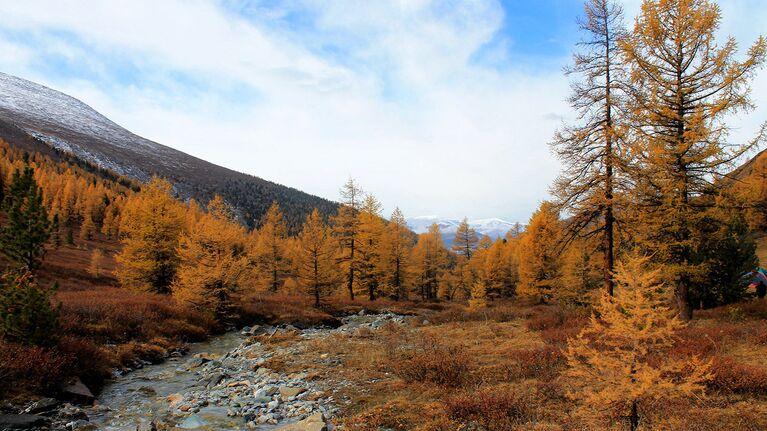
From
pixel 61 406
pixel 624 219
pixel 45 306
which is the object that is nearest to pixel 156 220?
pixel 45 306

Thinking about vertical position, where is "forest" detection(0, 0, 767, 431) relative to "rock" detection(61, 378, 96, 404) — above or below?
above

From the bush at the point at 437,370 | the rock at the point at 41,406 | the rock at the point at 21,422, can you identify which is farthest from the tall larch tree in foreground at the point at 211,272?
the bush at the point at 437,370

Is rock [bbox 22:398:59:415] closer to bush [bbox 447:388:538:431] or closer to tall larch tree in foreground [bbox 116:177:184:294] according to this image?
bush [bbox 447:388:538:431]

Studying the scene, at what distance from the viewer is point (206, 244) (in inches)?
947

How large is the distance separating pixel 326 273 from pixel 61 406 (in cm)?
2235

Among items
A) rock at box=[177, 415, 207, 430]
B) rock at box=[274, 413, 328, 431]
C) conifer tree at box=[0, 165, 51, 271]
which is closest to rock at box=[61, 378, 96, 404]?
rock at box=[177, 415, 207, 430]

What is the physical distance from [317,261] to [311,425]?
2372cm

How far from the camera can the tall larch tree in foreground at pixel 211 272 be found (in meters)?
22.9

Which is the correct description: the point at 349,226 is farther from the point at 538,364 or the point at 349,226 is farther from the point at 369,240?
the point at 538,364

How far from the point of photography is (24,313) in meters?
10.8

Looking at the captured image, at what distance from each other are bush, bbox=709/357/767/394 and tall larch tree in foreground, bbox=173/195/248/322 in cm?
2247

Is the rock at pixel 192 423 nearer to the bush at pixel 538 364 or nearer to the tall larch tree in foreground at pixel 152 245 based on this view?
the bush at pixel 538 364

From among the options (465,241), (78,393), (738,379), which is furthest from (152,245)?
(465,241)

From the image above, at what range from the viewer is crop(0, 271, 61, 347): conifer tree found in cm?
1066
